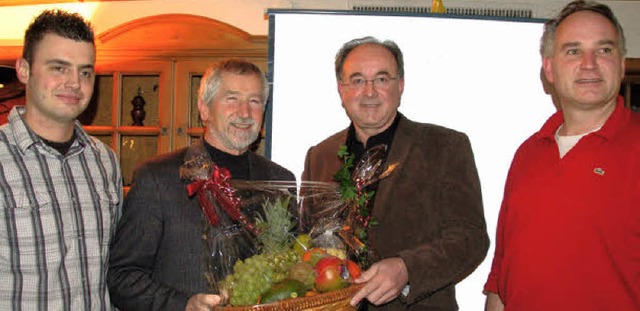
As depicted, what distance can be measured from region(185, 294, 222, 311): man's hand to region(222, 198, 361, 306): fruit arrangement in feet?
0.11

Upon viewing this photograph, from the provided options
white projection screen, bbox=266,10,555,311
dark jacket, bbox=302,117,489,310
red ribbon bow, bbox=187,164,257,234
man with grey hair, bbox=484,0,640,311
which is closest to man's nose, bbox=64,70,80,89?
red ribbon bow, bbox=187,164,257,234

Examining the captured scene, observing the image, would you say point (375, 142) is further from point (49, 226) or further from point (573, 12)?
point (49, 226)

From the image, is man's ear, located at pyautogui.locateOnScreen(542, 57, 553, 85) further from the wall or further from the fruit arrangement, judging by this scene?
the wall

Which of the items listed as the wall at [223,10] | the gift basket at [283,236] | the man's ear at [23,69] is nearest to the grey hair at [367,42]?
the gift basket at [283,236]

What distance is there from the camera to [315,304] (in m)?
1.33

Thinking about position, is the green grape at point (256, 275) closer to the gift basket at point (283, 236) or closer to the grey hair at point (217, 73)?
the gift basket at point (283, 236)

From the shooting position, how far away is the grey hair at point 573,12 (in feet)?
6.16

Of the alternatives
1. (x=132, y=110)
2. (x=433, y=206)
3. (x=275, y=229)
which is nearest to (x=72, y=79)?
(x=275, y=229)

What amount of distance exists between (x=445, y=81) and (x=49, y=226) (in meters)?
1.58

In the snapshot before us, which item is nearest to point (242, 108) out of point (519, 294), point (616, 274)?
point (519, 294)

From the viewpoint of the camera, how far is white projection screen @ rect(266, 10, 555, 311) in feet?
7.93

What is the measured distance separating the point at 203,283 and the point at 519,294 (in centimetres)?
100

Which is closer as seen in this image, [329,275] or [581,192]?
[329,275]

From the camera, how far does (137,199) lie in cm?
187
